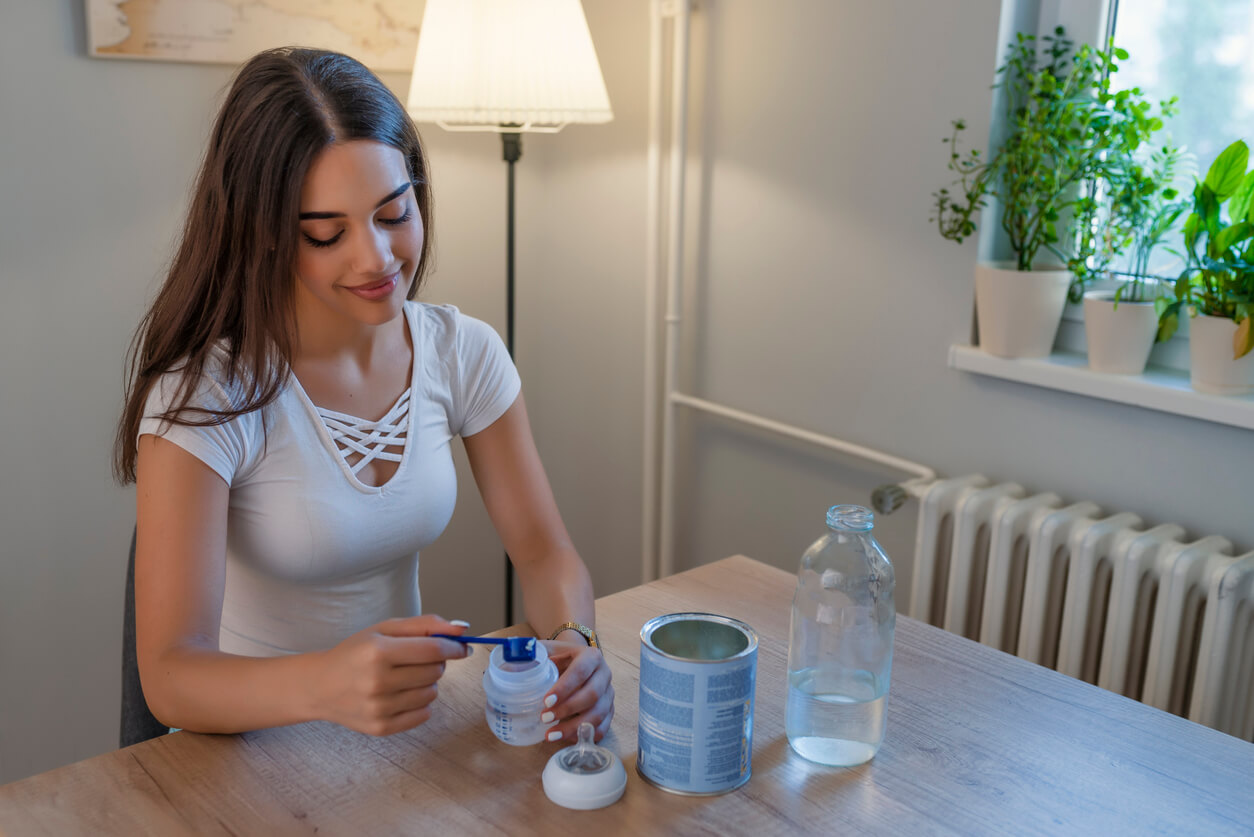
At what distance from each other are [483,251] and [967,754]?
5.72 feet

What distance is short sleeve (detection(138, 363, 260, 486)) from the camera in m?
1.13

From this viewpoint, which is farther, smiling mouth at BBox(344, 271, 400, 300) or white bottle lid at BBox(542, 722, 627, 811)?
smiling mouth at BBox(344, 271, 400, 300)

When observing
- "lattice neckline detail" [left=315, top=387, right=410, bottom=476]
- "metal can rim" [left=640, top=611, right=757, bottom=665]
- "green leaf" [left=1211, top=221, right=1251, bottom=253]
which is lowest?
"metal can rim" [left=640, top=611, right=757, bottom=665]

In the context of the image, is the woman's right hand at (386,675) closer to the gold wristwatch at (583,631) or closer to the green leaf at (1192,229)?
the gold wristwatch at (583,631)

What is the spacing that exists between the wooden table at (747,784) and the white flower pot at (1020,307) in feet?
2.40

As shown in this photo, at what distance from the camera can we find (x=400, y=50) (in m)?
2.22

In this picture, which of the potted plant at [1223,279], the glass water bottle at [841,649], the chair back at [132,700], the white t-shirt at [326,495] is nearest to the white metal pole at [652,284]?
the white t-shirt at [326,495]

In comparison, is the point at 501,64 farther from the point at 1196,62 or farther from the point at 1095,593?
the point at 1095,593

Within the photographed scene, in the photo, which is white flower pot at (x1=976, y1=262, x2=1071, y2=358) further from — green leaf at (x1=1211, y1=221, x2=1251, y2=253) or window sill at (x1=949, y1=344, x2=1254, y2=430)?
green leaf at (x1=1211, y1=221, x2=1251, y2=253)

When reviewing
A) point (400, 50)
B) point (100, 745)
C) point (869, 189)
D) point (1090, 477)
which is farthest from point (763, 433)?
point (100, 745)

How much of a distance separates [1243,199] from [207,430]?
1.33 m

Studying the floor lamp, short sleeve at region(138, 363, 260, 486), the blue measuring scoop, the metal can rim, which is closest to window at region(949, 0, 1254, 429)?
the floor lamp

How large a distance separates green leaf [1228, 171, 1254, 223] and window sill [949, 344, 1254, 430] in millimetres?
244

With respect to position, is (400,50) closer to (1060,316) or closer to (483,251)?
(483,251)
